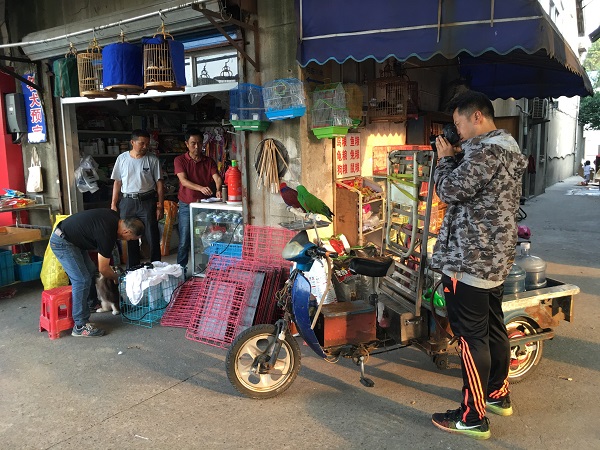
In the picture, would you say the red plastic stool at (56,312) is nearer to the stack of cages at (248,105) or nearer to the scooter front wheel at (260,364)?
the scooter front wheel at (260,364)

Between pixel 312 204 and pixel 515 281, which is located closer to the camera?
pixel 515 281

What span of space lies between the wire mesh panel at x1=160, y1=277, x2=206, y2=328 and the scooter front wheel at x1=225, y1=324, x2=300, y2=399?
1.71 m

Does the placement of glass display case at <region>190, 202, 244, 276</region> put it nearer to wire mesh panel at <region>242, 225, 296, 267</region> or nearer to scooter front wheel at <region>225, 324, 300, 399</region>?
wire mesh panel at <region>242, 225, 296, 267</region>

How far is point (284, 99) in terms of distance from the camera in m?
5.24

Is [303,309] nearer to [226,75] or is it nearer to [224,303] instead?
[224,303]

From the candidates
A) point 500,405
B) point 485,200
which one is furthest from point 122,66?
point 500,405

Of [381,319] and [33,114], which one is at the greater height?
[33,114]

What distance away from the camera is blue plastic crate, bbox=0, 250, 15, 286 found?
6555mm

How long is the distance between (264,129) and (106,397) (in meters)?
3.10

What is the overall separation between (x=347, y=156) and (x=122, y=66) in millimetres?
2784

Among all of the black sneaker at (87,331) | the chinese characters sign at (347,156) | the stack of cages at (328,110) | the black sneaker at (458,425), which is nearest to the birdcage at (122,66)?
the stack of cages at (328,110)

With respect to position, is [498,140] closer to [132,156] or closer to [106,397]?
[106,397]

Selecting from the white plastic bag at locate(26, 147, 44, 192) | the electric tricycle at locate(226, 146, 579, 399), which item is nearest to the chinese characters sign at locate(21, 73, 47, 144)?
the white plastic bag at locate(26, 147, 44, 192)

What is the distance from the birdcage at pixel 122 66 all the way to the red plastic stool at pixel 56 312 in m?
2.21
